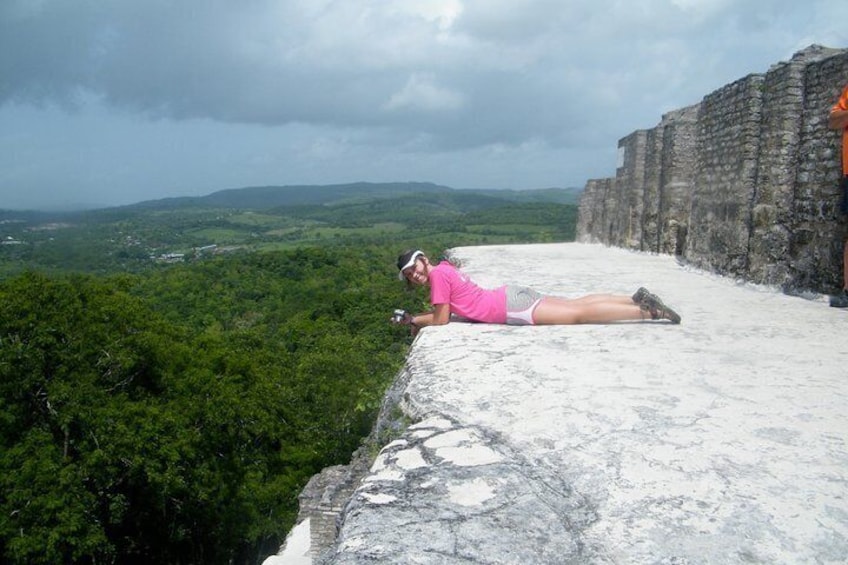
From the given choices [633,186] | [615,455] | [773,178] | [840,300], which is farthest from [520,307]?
[633,186]

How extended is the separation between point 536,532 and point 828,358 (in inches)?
100

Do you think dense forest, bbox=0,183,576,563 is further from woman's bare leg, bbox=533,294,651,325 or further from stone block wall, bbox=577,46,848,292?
stone block wall, bbox=577,46,848,292

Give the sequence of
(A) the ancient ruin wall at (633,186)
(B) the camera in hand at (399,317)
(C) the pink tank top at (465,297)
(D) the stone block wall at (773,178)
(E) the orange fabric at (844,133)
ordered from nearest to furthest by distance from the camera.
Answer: (C) the pink tank top at (465,297) → (B) the camera in hand at (399,317) → (E) the orange fabric at (844,133) → (D) the stone block wall at (773,178) → (A) the ancient ruin wall at (633,186)

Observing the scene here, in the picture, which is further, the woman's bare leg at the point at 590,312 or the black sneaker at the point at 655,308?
the woman's bare leg at the point at 590,312

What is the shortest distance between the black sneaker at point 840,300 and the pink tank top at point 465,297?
278 centimetres

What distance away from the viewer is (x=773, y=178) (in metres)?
6.52

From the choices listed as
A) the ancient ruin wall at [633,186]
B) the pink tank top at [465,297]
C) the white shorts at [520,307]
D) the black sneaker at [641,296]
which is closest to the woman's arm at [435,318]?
the pink tank top at [465,297]

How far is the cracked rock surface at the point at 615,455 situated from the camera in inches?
75.2

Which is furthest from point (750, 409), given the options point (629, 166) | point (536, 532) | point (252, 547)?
point (252, 547)

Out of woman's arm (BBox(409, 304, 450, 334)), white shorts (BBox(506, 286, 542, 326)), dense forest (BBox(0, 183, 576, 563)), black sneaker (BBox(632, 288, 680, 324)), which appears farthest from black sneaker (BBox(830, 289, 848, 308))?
dense forest (BBox(0, 183, 576, 563))

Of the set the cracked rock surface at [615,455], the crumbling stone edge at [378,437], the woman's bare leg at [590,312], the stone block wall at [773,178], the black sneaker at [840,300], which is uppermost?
the stone block wall at [773,178]

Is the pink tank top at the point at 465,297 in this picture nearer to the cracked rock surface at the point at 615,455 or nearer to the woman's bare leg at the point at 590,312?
the woman's bare leg at the point at 590,312

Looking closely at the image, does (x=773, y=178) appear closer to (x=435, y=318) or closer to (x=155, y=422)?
(x=435, y=318)

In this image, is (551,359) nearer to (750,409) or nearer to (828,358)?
(750,409)
